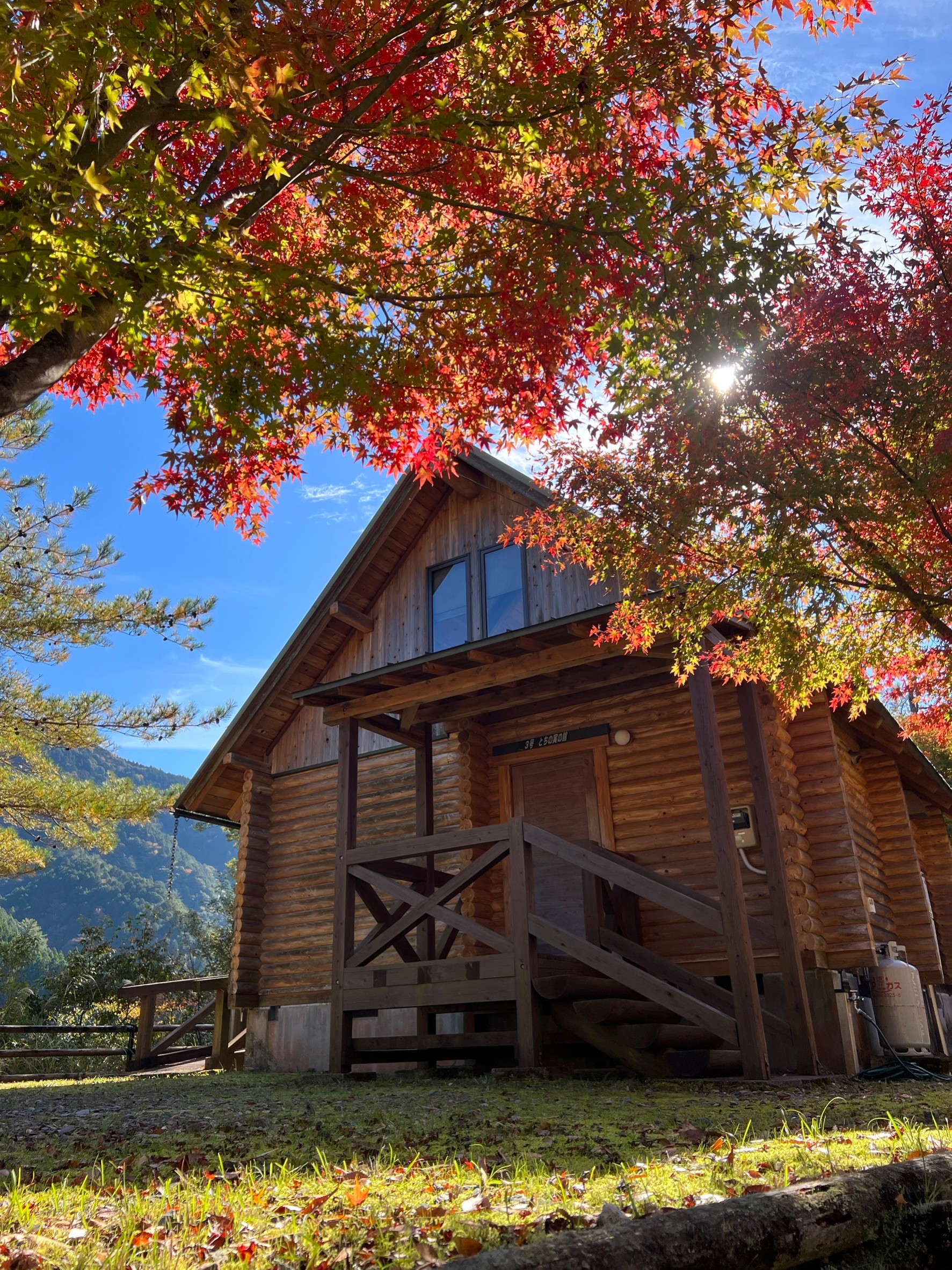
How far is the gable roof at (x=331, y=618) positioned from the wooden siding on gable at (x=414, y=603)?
6.0 inches

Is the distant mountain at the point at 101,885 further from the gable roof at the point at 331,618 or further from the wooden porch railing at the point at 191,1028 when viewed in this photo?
the gable roof at the point at 331,618

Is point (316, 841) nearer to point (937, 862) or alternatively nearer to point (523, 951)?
point (523, 951)

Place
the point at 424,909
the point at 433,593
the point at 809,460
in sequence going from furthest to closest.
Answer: the point at 433,593, the point at 424,909, the point at 809,460

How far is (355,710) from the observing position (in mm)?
11680

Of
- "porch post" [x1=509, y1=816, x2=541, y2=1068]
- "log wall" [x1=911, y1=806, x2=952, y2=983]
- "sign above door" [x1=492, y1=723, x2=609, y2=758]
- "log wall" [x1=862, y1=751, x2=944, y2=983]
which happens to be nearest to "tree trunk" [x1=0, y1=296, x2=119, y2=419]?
"porch post" [x1=509, y1=816, x2=541, y2=1068]

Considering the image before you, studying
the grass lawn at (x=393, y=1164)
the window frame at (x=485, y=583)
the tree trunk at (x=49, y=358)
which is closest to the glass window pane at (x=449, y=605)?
the window frame at (x=485, y=583)

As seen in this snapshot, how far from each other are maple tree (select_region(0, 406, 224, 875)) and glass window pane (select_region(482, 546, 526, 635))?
6405 millimetres

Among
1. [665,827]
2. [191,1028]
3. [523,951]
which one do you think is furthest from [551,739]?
[191,1028]

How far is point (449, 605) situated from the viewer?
564 inches

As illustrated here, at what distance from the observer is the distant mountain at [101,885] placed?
400 feet

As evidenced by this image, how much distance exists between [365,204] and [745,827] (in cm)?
809

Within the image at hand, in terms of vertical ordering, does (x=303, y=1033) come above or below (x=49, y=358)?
below

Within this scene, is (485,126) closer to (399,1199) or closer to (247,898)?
(399,1199)

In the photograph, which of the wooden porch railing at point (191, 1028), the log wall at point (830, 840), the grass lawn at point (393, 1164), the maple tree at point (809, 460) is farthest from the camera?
the wooden porch railing at point (191, 1028)
